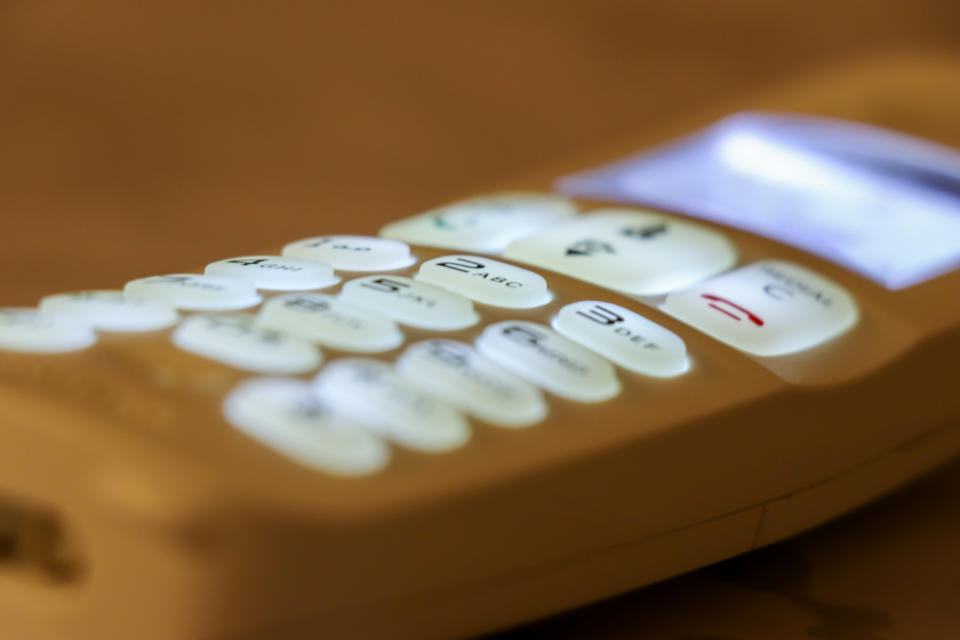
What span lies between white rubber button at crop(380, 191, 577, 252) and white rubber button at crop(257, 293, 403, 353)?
8 centimetres

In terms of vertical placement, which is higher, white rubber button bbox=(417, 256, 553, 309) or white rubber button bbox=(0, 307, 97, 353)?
white rubber button bbox=(417, 256, 553, 309)

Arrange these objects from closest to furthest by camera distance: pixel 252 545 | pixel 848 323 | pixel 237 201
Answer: pixel 252 545 < pixel 848 323 < pixel 237 201

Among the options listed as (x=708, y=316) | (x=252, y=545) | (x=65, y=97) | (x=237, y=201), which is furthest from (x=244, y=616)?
(x=65, y=97)

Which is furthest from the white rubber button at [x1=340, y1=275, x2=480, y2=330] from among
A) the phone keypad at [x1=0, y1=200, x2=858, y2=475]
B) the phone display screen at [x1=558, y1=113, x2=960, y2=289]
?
the phone display screen at [x1=558, y1=113, x2=960, y2=289]

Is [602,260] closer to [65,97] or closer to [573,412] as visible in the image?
[573,412]

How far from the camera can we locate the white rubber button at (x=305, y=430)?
0.21 meters

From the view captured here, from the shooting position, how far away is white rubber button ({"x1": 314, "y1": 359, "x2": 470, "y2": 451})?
0.72ft

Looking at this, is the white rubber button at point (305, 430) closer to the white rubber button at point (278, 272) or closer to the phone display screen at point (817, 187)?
the white rubber button at point (278, 272)

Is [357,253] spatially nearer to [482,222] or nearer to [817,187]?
[482,222]

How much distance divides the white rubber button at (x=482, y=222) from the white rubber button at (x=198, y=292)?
0.23 ft

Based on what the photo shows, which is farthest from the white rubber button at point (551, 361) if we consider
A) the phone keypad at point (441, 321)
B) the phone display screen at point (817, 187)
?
the phone display screen at point (817, 187)

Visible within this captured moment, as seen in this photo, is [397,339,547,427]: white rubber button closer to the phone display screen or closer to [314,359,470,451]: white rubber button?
[314,359,470,451]: white rubber button

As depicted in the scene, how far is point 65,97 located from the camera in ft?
1.91

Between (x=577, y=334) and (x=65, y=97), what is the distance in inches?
15.5
